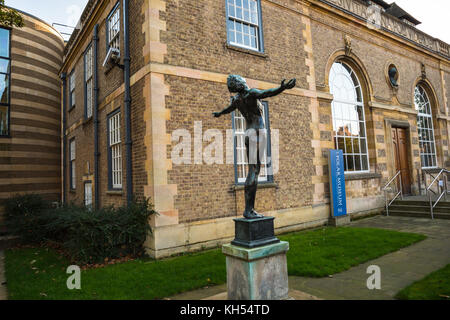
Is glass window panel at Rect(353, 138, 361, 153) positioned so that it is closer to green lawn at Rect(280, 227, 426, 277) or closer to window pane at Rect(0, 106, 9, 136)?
green lawn at Rect(280, 227, 426, 277)

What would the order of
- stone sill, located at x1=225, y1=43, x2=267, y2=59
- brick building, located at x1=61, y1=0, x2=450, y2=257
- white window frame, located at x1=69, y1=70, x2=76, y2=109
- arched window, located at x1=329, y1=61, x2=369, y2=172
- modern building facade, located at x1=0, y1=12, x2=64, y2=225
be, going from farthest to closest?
white window frame, located at x1=69, y1=70, x2=76, y2=109, modern building facade, located at x1=0, y1=12, x2=64, y2=225, arched window, located at x1=329, y1=61, x2=369, y2=172, stone sill, located at x1=225, y1=43, x2=267, y2=59, brick building, located at x1=61, y1=0, x2=450, y2=257

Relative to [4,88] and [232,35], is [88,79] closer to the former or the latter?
[4,88]

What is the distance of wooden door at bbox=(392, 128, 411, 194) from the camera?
42.5ft

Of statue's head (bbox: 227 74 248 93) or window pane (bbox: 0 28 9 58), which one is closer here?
statue's head (bbox: 227 74 248 93)

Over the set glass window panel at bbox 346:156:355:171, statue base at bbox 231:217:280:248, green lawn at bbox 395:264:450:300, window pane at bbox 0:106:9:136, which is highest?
window pane at bbox 0:106:9:136

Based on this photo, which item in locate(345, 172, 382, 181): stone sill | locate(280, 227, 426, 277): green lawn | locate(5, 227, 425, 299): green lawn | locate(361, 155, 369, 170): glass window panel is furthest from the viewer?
locate(361, 155, 369, 170): glass window panel

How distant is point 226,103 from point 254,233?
484 cm

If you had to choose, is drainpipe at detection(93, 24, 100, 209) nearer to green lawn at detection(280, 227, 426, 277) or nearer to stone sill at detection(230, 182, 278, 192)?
stone sill at detection(230, 182, 278, 192)

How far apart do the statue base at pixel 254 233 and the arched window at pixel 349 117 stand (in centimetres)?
811

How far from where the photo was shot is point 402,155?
13297 mm

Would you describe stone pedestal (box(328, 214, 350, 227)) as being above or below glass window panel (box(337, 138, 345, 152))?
below

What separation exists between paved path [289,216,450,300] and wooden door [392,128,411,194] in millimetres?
6519

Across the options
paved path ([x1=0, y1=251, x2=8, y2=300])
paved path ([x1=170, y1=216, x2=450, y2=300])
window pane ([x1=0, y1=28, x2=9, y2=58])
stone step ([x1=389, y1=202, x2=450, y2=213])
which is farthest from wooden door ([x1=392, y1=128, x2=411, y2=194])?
window pane ([x1=0, y1=28, x2=9, y2=58])

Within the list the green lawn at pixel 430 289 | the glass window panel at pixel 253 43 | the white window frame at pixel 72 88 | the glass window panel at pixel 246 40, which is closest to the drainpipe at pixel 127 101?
the glass window panel at pixel 246 40
